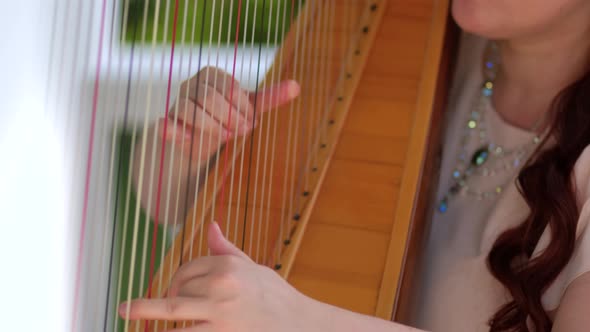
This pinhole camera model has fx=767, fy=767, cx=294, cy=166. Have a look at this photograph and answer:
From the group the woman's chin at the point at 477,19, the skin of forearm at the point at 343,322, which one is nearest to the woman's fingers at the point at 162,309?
the skin of forearm at the point at 343,322

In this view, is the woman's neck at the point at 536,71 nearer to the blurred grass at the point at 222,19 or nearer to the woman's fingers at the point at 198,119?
the blurred grass at the point at 222,19

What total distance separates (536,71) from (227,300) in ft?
2.53

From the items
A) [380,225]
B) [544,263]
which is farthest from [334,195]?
[544,263]

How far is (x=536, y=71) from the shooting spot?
1.21 meters

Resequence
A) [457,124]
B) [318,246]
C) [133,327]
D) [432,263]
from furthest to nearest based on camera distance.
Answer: [457,124] → [432,263] → [318,246] → [133,327]

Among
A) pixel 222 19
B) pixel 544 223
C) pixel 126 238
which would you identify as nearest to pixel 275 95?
pixel 222 19

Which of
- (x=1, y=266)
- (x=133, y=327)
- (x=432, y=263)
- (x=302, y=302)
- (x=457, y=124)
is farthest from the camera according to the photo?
(x=457, y=124)

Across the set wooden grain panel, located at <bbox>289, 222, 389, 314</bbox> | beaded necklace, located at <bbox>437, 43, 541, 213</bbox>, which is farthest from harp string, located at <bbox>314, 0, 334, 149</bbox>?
beaded necklace, located at <bbox>437, 43, 541, 213</bbox>

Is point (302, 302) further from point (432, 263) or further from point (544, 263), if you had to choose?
point (432, 263)

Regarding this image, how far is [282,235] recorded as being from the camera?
1018mm

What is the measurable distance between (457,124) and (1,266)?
0.75m

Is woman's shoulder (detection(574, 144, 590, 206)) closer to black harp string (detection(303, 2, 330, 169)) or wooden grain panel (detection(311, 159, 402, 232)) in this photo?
wooden grain panel (detection(311, 159, 402, 232))

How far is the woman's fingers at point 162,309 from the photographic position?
589mm

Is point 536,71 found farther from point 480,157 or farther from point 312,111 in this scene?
point 312,111
